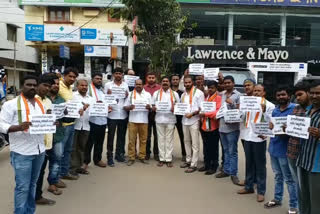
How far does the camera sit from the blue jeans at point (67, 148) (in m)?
5.56

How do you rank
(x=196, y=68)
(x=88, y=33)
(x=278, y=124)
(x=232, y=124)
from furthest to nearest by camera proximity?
(x=88, y=33) < (x=196, y=68) < (x=232, y=124) < (x=278, y=124)

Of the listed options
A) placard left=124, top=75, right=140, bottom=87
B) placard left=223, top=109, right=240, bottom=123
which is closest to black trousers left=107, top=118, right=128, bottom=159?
placard left=124, top=75, right=140, bottom=87

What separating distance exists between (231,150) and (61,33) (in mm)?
20392

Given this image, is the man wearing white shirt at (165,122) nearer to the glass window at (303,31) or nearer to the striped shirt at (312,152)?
the striped shirt at (312,152)

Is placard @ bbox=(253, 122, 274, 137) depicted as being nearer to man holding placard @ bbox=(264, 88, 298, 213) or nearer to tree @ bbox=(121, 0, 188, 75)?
man holding placard @ bbox=(264, 88, 298, 213)

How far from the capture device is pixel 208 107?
6309mm

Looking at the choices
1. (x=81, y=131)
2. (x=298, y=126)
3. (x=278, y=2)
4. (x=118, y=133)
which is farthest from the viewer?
(x=278, y=2)

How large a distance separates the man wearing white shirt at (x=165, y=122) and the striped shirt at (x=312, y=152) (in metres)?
3.60

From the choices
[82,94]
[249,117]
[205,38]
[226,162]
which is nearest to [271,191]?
[226,162]

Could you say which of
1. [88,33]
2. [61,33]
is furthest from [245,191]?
[61,33]

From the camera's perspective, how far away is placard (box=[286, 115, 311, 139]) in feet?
11.5

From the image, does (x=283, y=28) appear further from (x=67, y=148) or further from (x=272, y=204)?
(x=67, y=148)

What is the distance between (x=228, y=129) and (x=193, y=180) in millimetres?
1143

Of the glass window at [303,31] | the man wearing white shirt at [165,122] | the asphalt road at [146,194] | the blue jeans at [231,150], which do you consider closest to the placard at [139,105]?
the man wearing white shirt at [165,122]
